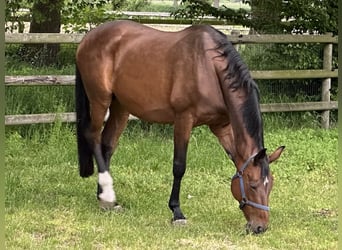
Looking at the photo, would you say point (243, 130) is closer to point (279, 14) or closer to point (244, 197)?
point (244, 197)

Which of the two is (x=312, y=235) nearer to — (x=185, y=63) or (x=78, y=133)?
(x=185, y=63)

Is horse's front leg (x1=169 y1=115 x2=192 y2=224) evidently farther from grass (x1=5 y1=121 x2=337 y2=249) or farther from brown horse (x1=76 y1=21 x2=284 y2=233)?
grass (x1=5 y1=121 x2=337 y2=249)

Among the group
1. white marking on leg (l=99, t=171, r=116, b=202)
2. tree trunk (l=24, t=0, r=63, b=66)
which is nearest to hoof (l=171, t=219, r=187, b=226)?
white marking on leg (l=99, t=171, r=116, b=202)

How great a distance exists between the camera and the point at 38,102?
704 cm

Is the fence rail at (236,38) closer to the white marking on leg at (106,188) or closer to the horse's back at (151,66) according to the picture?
the horse's back at (151,66)

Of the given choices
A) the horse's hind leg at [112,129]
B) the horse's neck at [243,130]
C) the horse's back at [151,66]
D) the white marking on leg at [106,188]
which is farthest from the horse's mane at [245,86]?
the white marking on leg at [106,188]

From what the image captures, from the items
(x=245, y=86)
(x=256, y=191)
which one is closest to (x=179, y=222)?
(x=256, y=191)

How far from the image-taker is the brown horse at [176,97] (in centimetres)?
396

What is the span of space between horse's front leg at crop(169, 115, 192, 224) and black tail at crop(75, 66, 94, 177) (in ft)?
3.03

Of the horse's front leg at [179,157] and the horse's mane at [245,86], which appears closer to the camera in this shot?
the horse's mane at [245,86]

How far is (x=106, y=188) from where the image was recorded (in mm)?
4559

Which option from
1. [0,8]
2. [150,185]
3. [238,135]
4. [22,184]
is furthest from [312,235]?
[0,8]

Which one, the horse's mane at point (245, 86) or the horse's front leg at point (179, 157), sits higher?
the horse's mane at point (245, 86)

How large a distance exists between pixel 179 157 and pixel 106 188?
706 mm
